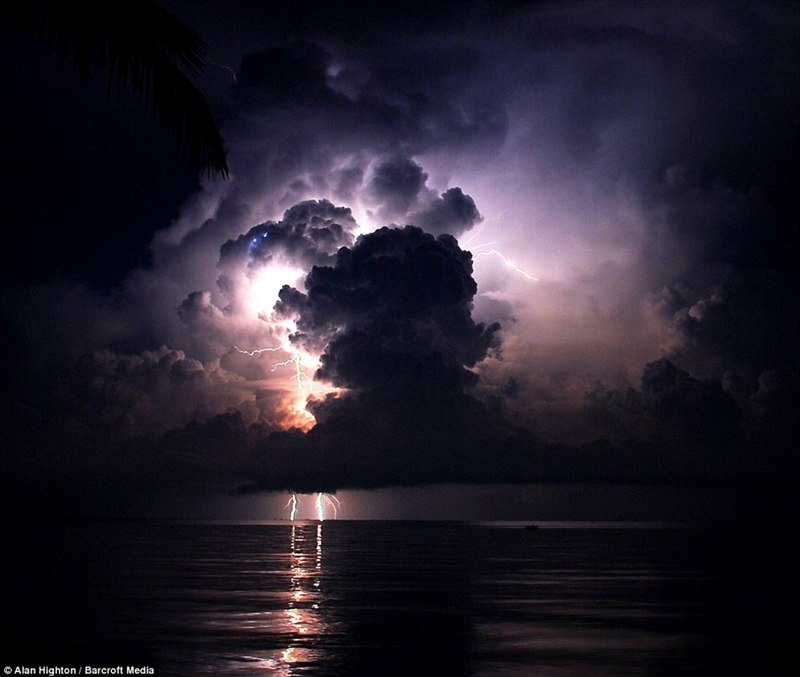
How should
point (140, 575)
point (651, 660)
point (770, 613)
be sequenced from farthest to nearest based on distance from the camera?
point (140, 575)
point (770, 613)
point (651, 660)

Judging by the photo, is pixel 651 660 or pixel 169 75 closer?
pixel 169 75

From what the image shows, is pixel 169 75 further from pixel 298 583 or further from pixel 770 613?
pixel 298 583

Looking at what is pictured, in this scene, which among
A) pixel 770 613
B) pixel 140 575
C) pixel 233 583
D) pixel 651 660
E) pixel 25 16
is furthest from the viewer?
pixel 140 575

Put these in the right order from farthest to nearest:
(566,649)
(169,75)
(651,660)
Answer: (566,649) < (651,660) < (169,75)

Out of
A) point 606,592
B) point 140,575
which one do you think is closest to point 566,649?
point 606,592

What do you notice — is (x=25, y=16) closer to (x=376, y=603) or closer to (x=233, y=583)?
(x=376, y=603)

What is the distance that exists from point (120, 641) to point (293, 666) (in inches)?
240

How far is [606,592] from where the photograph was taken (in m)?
Answer: 41.4

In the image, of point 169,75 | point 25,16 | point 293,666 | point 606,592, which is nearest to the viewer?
point 25,16

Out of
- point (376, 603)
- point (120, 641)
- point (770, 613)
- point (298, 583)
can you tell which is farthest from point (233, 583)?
point (770, 613)

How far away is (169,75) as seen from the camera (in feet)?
23.9

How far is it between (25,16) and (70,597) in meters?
33.5

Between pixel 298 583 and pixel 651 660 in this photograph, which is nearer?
pixel 651 660

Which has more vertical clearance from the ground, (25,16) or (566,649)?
(25,16)
